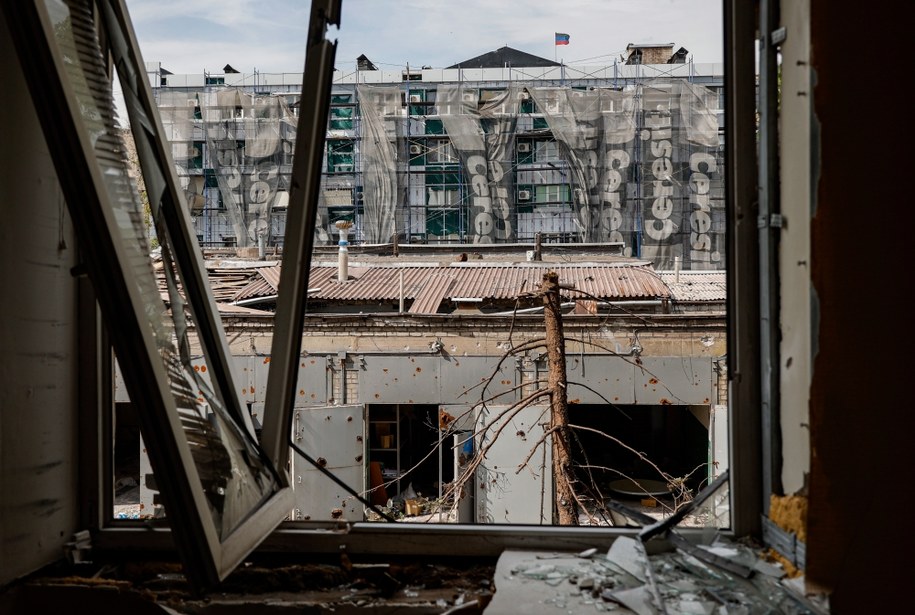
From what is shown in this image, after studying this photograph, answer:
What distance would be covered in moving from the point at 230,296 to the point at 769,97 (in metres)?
6.67

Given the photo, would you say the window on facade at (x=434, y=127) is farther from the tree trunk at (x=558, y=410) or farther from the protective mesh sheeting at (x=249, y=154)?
the tree trunk at (x=558, y=410)

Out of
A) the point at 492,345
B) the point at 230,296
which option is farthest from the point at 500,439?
the point at 230,296

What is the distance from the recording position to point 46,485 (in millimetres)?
1451

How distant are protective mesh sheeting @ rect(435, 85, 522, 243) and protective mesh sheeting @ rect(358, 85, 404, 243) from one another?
1123mm

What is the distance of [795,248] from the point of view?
1.23 meters

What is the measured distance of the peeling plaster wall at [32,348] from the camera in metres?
1.36

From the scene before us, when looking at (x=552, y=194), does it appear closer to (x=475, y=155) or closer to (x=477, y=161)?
(x=477, y=161)

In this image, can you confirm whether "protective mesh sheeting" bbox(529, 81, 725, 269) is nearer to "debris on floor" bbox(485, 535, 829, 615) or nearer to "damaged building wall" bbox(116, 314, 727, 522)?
"damaged building wall" bbox(116, 314, 727, 522)

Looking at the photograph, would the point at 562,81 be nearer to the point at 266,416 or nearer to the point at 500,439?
the point at 500,439

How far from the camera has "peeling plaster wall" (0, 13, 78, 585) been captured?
1358 millimetres

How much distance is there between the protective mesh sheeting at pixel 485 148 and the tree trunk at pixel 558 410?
12.8m

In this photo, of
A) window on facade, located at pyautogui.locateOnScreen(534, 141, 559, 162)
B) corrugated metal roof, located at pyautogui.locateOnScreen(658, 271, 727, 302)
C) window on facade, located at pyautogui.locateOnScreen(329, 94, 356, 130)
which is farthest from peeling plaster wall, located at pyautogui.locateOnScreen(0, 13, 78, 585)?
window on facade, located at pyautogui.locateOnScreen(534, 141, 559, 162)

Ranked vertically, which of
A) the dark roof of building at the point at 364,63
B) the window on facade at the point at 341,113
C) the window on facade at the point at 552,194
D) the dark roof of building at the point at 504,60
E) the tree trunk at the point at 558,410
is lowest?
the tree trunk at the point at 558,410

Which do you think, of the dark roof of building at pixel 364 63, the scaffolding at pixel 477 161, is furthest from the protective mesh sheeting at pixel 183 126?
the dark roof of building at pixel 364 63
